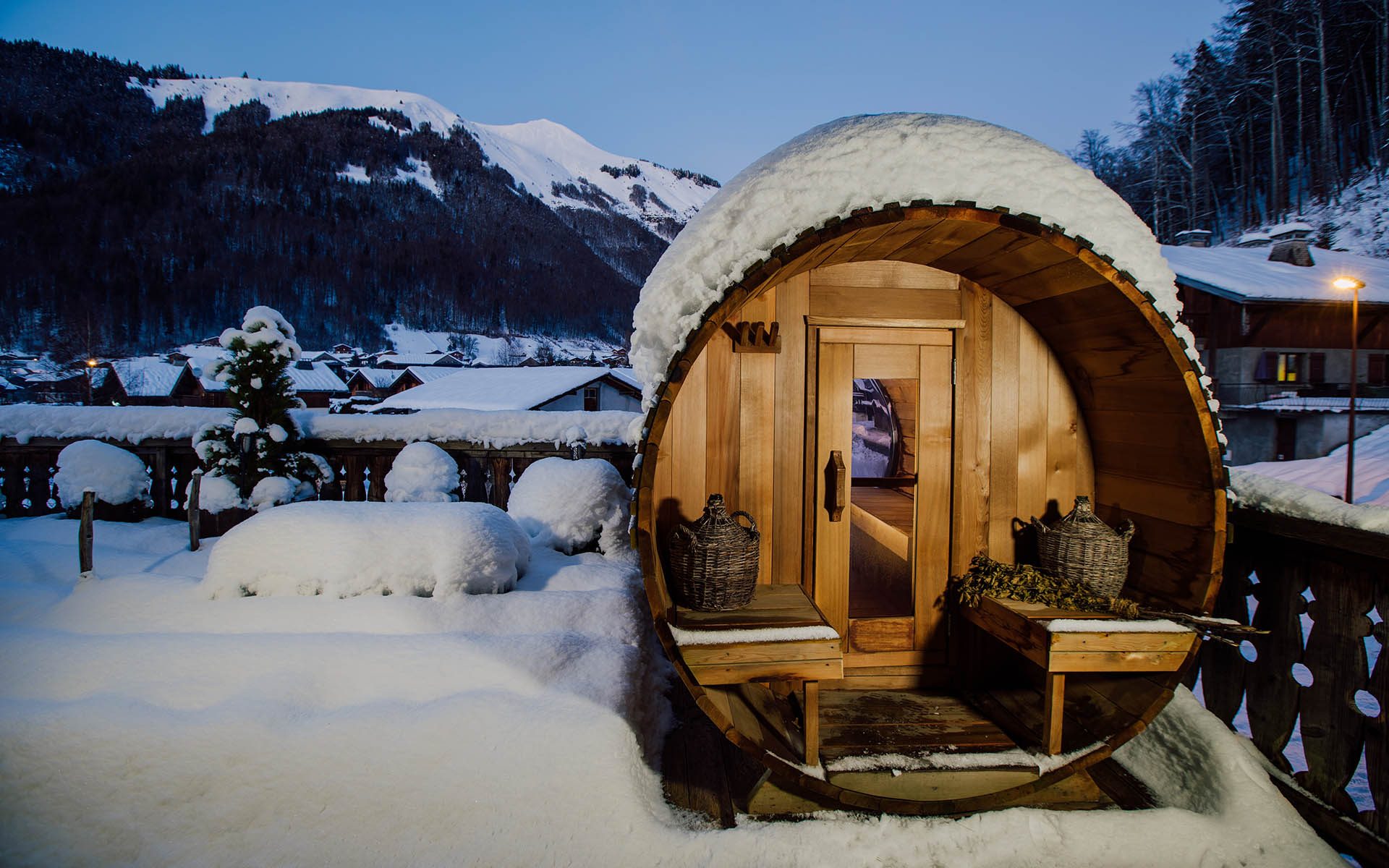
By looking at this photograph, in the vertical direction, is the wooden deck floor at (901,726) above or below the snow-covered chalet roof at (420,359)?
below

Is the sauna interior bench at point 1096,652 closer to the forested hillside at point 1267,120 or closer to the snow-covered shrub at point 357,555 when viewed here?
the snow-covered shrub at point 357,555

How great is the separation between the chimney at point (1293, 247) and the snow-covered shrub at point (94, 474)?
29.1 metres

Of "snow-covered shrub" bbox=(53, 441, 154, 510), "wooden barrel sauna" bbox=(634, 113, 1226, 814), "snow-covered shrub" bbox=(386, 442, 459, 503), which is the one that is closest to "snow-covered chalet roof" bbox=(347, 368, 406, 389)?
"snow-covered shrub" bbox=(53, 441, 154, 510)

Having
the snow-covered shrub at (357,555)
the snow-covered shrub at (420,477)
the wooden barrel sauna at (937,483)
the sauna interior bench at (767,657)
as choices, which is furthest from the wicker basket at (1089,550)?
the snow-covered shrub at (420,477)

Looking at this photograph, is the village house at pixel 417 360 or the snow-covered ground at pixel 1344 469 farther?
the village house at pixel 417 360

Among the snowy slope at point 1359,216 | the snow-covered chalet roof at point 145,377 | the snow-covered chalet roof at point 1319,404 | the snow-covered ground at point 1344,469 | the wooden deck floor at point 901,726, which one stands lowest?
the wooden deck floor at point 901,726

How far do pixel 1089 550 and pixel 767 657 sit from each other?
70.9 inches

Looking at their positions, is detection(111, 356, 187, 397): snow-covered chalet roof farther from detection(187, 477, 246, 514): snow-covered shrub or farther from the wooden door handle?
the wooden door handle

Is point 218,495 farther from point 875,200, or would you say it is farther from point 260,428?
point 875,200

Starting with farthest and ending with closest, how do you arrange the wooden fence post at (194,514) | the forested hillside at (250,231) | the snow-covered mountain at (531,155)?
1. the snow-covered mountain at (531,155)
2. the forested hillside at (250,231)
3. the wooden fence post at (194,514)

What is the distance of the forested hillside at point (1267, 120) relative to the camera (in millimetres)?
31219

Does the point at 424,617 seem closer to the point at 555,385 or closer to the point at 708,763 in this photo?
the point at 708,763

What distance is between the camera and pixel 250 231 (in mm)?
73562

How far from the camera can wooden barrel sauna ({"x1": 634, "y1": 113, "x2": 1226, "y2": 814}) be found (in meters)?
2.59
